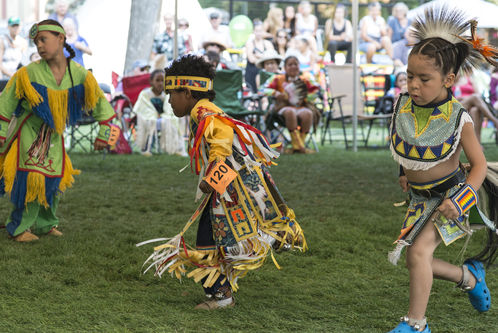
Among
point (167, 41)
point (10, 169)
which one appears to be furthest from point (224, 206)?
point (167, 41)

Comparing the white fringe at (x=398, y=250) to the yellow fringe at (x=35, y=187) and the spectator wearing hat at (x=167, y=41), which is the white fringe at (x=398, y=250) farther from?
the spectator wearing hat at (x=167, y=41)

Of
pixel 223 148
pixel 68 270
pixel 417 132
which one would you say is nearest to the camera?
pixel 417 132

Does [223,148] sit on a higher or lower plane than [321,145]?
higher

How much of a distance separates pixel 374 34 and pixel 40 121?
406 inches

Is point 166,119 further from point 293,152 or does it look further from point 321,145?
point 321,145

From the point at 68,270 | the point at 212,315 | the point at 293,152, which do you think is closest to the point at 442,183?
the point at 212,315

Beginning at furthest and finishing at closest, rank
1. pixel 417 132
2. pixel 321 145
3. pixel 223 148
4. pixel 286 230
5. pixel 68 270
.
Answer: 1. pixel 321 145
2. pixel 68 270
3. pixel 286 230
4. pixel 223 148
5. pixel 417 132

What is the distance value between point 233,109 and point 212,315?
21.3ft

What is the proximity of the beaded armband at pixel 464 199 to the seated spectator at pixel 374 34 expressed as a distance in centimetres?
1131

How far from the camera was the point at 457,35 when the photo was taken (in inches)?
102

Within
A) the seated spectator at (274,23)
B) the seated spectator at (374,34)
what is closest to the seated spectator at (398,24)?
the seated spectator at (374,34)

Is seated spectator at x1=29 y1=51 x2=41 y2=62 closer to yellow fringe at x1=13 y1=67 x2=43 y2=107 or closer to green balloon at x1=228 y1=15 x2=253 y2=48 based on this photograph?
green balloon at x1=228 y1=15 x2=253 y2=48

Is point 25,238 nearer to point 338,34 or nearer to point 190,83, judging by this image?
point 190,83

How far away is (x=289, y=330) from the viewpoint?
8.57 ft
